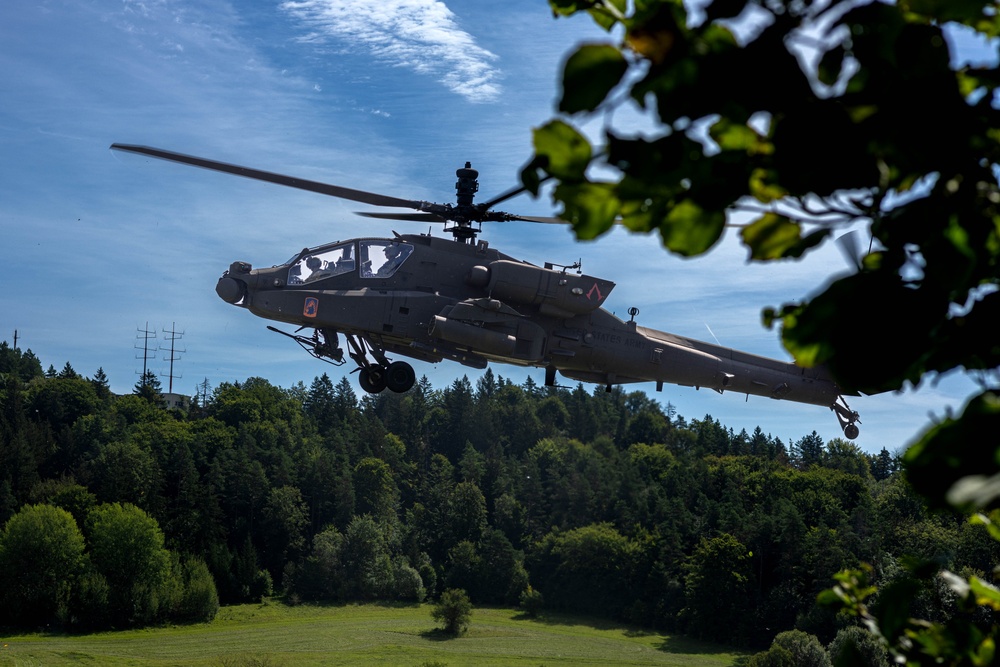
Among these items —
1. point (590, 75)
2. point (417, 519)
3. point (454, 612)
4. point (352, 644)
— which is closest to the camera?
point (590, 75)

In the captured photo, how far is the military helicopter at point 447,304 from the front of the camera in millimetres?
18625

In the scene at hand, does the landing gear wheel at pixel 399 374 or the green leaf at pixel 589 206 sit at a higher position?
the landing gear wheel at pixel 399 374

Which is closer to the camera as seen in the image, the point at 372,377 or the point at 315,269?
the point at 315,269

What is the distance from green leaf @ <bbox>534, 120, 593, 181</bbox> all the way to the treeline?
53.2 metres

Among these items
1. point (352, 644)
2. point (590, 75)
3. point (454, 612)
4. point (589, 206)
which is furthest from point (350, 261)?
point (454, 612)

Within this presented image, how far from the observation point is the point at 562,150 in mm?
1620

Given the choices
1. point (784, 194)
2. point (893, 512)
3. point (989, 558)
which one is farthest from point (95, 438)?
point (784, 194)

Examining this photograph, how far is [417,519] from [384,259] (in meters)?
71.9

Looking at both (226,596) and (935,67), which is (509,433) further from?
(935,67)

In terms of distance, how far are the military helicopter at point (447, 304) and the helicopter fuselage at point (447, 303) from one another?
18mm

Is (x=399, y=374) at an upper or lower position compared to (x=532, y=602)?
upper

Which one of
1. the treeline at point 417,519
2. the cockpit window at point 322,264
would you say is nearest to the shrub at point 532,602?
the treeline at point 417,519

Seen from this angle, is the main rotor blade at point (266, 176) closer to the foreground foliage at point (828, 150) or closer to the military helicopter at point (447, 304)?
the military helicopter at point (447, 304)

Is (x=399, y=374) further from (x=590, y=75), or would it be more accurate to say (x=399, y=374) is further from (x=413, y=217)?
(x=590, y=75)
